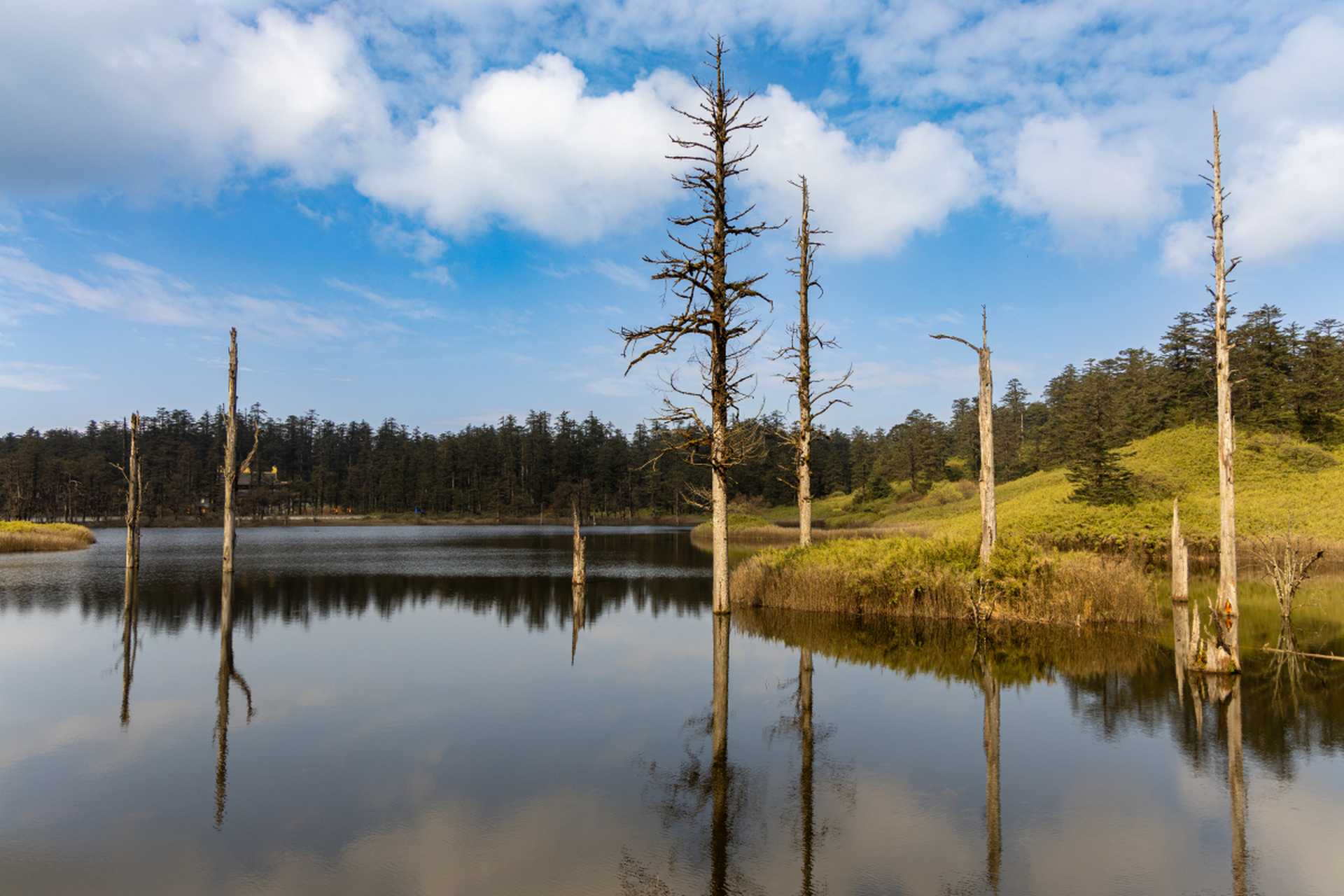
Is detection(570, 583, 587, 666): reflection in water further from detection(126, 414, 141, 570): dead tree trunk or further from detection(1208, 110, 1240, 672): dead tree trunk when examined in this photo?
detection(126, 414, 141, 570): dead tree trunk

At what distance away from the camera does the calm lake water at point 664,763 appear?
22.1 ft

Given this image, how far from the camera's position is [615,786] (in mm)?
8734

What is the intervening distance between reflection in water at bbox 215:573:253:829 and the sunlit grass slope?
1897cm

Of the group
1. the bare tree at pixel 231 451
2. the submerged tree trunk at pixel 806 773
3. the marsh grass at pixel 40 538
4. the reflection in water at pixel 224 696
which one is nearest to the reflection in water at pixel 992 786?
the submerged tree trunk at pixel 806 773

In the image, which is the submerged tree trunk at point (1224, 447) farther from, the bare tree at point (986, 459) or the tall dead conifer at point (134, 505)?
the tall dead conifer at point (134, 505)

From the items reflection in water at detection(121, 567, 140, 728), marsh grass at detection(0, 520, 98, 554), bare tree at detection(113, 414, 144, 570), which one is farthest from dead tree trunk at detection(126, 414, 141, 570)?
marsh grass at detection(0, 520, 98, 554)

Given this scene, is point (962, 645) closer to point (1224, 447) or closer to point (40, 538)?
point (1224, 447)

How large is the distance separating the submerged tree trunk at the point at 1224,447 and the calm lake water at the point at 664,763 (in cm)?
111

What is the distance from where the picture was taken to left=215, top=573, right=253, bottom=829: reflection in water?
849 cm

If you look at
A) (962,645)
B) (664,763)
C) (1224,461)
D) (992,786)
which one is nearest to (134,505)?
(664,763)

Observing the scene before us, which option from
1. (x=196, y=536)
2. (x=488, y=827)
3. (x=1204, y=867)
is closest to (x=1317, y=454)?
(x=1204, y=867)

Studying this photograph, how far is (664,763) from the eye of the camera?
955cm

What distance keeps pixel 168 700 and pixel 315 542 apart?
5542 centimetres

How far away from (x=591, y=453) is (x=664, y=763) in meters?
132
